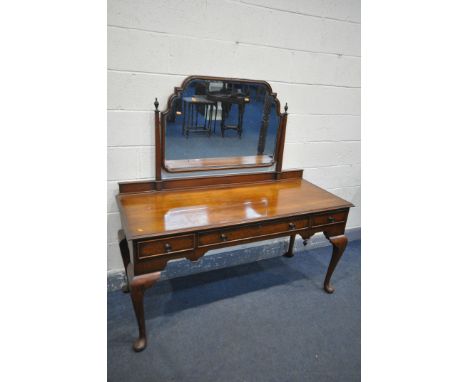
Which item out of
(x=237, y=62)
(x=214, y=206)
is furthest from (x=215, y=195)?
(x=237, y=62)

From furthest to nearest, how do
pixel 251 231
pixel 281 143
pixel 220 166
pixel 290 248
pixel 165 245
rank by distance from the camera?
pixel 290 248, pixel 281 143, pixel 220 166, pixel 251 231, pixel 165 245

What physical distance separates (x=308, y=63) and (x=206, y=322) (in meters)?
1.88

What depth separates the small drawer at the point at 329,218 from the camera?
183cm

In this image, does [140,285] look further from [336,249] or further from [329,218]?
[336,249]

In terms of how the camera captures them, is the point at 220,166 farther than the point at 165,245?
Yes

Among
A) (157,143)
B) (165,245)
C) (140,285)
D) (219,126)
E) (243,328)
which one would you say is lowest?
(243,328)

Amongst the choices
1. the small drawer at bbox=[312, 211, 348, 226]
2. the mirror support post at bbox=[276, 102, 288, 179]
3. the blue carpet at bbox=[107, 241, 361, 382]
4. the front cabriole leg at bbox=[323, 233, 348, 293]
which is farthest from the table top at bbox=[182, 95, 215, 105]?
the blue carpet at bbox=[107, 241, 361, 382]

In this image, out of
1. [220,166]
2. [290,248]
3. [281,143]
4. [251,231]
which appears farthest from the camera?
[290,248]

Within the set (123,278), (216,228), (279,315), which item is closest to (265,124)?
(216,228)

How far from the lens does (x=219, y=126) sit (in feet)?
6.24

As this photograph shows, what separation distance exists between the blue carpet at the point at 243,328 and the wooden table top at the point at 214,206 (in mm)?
750

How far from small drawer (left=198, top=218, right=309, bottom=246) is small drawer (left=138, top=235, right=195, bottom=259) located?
0.21ft

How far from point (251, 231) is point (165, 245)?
475 mm

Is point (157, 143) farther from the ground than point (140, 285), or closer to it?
farther from the ground
